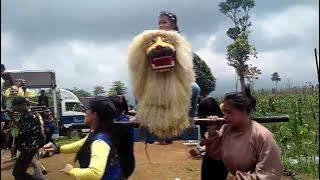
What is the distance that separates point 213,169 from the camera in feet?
10.7

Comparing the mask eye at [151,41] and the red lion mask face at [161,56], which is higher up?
the mask eye at [151,41]

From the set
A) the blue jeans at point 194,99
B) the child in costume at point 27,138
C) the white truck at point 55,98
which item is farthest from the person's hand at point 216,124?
the white truck at point 55,98

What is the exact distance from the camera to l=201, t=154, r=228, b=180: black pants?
3232mm

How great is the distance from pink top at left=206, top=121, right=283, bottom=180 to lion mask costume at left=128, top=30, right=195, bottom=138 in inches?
17.0

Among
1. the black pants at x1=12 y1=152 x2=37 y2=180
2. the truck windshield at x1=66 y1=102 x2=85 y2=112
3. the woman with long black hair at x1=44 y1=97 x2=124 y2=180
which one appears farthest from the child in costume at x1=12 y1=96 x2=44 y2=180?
the truck windshield at x1=66 y1=102 x2=85 y2=112

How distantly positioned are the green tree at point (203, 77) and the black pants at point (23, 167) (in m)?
3.06

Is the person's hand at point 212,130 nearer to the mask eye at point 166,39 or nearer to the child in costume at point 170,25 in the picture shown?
the child in costume at point 170,25

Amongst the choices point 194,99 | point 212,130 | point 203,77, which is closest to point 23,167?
point 203,77

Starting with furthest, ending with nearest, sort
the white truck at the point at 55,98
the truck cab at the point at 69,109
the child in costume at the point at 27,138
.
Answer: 1. the truck cab at the point at 69,109
2. the white truck at the point at 55,98
3. the child in costume at the point at 27,138

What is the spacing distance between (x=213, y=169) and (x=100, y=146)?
0.85 m

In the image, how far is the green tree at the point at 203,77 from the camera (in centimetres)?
376

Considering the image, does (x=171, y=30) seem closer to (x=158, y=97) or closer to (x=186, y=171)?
(x=158, y=97)

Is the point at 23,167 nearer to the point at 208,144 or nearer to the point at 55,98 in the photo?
the point at 208,144

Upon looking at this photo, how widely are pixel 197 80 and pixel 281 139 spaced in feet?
15.7
